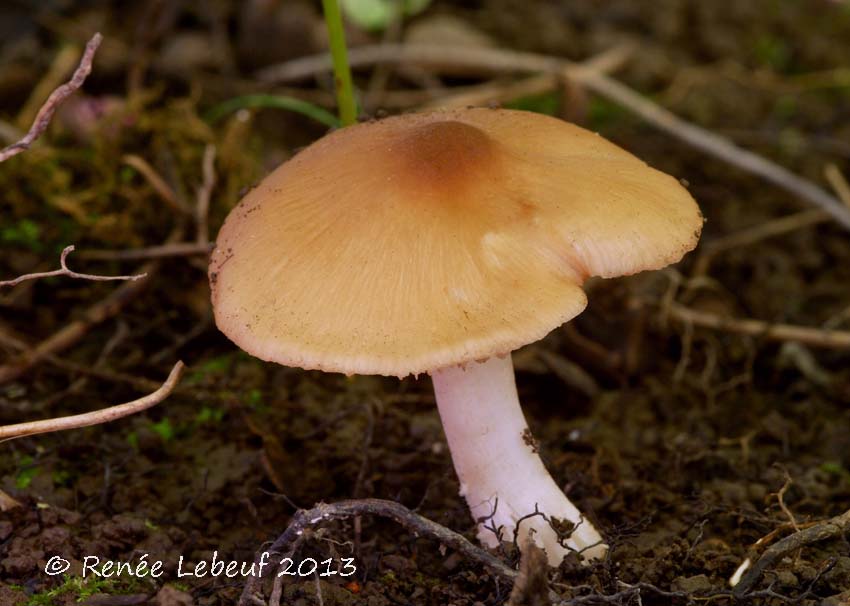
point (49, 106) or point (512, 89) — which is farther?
point (512, 89)

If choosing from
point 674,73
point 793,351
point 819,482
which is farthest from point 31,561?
point 674,73

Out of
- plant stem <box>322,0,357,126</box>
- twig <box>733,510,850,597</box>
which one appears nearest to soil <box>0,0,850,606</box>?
twig <box>733,510,850,597</box>

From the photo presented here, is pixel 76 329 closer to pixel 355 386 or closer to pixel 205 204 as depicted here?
pixel 205 204

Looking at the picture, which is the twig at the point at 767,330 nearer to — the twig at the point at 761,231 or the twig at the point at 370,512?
the twig at the point at 761,231

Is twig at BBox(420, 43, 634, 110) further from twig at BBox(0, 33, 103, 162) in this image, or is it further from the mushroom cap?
twig at BBox(0, 33, 103, 162)

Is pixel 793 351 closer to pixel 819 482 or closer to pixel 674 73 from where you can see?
pixel 819 482

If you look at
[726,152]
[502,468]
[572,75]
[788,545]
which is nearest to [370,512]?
[502,468]

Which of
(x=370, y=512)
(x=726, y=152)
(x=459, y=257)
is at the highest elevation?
(x=459, y=257)
